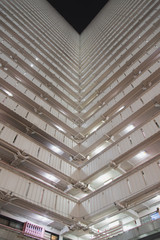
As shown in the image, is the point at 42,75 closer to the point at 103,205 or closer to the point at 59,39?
the point at 103,205

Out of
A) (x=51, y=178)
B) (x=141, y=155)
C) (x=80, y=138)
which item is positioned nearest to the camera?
(x=141, y=155)

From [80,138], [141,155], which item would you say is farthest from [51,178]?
[141,155]

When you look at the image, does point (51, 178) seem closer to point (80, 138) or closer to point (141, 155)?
point (80, 138)

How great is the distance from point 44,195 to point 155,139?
7828 millimetres

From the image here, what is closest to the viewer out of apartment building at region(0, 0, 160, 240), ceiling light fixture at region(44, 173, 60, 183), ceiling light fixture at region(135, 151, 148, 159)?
apartment building at region(0, 0, 160, 240)

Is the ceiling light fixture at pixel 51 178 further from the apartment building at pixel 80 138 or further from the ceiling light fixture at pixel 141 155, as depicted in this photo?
the ceiling light fixture at pixel 141 155

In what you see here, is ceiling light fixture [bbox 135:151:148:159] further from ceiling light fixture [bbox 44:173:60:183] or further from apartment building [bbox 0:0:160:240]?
ceiling light fixture [bbox 44:173:60:183]

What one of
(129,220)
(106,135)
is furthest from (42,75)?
(129,220)

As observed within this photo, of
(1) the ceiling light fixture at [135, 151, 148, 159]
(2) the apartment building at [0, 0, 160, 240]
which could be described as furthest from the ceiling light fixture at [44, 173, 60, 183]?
(1) the ceiling light fixture at [135, 151, 148, 159]

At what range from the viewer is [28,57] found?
22422 millimetres

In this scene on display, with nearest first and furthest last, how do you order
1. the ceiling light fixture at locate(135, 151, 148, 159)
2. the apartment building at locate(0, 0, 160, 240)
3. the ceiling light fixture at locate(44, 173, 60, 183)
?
the apartment building at locate(0, 0, 160, 240), the ceiling light fixture at locate(135, 151, 148, 159), the ceiling light fixture at locate(44, 173, 60, 183)

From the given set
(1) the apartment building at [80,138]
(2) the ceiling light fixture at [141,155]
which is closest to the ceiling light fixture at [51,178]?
(1) the apartment building at [80,138]

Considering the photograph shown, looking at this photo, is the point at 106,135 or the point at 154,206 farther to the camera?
the point at 106,135

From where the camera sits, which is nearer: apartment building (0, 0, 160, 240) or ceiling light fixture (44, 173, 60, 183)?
apartment building (0, 0, 160, 240)
